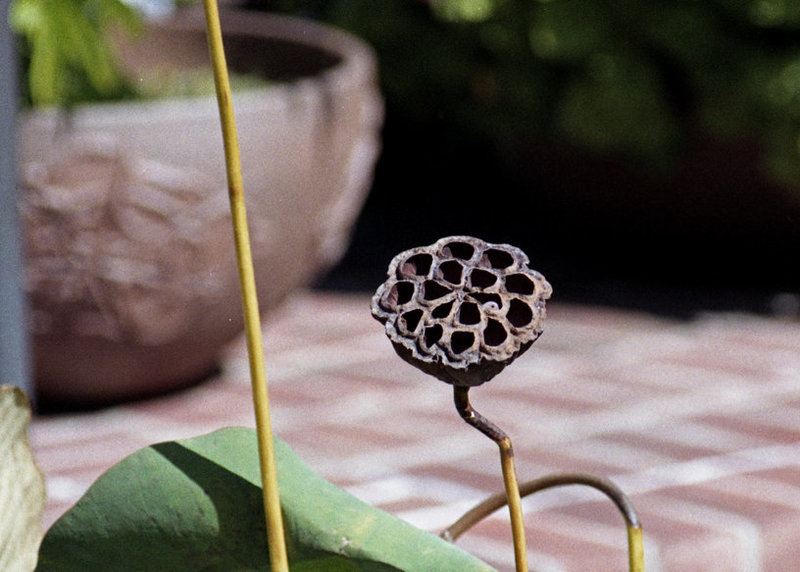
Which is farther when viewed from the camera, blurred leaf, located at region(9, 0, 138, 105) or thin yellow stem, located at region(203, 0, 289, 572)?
blurred leaf, located at region(9, 0, 138, 105)

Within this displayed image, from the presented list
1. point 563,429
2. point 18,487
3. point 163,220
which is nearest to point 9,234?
point 18,487

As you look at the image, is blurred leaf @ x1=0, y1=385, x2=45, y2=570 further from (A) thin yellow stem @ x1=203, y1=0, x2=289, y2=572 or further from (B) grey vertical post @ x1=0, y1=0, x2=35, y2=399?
(B) grey vertical post @ x1=0, y1=0, x2=35, y2=399

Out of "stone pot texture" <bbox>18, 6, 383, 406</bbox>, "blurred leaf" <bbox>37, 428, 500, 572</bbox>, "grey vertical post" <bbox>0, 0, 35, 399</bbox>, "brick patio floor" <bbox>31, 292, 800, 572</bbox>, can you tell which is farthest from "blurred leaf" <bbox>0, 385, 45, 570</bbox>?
"stone pot texture" <bbox>18, 6, 383, 406</bbox>

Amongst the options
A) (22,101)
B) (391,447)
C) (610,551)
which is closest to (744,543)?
(610,551)

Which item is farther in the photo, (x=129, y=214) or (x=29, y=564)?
(x=129, y=214)

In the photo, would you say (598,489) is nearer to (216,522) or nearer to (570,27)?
(216,522)

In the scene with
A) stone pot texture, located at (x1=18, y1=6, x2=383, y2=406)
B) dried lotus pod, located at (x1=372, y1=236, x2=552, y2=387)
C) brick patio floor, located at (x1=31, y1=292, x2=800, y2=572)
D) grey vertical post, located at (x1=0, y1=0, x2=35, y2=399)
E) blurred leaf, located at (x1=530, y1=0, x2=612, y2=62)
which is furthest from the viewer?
blurred leaf, located at (x1=530, y1=0, x2=612, y2=62)

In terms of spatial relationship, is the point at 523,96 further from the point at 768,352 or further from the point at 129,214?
the point at 129,214
